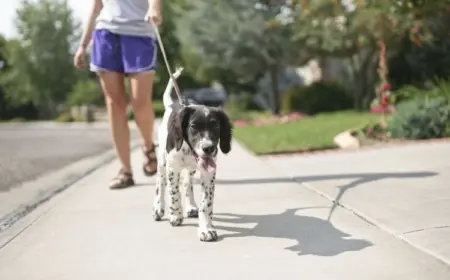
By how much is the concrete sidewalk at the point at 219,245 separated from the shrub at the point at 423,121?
4.81 meters

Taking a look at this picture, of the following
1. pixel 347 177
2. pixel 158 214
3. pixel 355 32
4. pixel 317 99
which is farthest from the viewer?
pixel 317 99

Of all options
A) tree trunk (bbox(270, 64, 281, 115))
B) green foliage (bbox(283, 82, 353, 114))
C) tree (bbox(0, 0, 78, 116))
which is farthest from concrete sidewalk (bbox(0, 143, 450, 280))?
tree (bbox(0, 0, 78, 116))

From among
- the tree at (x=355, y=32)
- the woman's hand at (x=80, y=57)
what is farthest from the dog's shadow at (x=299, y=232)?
the tree at (x=355, y=32)

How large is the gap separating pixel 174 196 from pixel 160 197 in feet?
1.26

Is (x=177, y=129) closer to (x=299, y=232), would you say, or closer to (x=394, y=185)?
(x=299, y=232)

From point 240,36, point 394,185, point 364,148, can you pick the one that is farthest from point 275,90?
point 394,185

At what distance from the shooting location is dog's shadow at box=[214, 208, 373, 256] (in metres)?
3.69

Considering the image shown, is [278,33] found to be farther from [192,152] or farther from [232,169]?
[192,152]

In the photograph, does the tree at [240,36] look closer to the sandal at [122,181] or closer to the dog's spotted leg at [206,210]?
the sandal at [122,181]

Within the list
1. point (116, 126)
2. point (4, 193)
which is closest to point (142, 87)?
point (116, 126)

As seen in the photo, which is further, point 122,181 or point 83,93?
point 83,93

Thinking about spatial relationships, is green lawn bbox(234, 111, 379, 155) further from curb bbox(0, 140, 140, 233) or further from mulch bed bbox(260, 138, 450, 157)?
curb bbox(0, 140, 140, 233)

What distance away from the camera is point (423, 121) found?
9.88 meters

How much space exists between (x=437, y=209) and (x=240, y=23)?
2029cm
